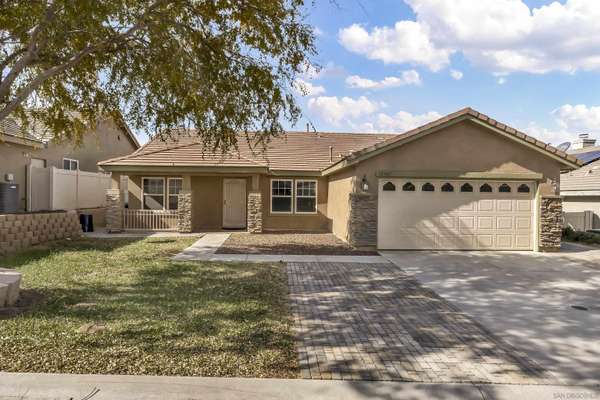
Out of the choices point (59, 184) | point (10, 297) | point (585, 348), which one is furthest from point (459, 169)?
point (59, 184)

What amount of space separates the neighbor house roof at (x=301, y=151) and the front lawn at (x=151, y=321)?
372 cm

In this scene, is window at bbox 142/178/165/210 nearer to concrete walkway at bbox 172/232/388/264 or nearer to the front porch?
the front porch

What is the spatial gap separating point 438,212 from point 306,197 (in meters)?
7.73

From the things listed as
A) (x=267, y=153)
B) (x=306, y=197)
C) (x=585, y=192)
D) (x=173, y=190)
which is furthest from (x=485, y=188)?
(x=173, y=190)

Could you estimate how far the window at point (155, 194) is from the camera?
1917cm

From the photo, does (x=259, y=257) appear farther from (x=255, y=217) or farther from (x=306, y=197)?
(x=306, y=197)

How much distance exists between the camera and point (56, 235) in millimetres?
14445

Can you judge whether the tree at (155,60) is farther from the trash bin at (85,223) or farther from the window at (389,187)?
the trash bin at (85,223)

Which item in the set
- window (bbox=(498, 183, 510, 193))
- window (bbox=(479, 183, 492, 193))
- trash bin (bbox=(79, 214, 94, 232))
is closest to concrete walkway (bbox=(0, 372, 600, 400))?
window (bbox=(479, 183, 492, 193))


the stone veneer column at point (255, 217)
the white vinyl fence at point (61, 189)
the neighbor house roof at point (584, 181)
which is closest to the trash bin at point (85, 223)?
the white vinyl fence at point (61, 189)

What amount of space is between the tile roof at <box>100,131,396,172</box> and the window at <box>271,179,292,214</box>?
823mm

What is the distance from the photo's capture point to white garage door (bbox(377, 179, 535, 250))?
13602mm

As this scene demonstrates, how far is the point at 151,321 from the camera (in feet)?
19.9

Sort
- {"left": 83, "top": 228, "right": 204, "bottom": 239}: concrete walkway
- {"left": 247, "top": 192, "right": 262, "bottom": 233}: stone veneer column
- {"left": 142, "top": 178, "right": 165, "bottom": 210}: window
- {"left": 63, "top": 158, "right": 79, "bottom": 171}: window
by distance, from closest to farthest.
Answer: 1. {"left": 83, "top": 228, "right": 204, "bottom": 239}: concrete walkway
2. {"left": 247, "top": 192, "right": 262, "bottom": 233}: stone veneer column
3. {"left": 142, "top": 178, "right": 165, "bottom": 210}: window
4. {"left": 63, "top": 158, "right": 79, "bottom": 171}: window
